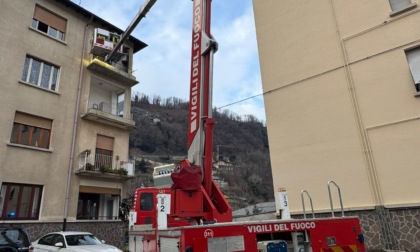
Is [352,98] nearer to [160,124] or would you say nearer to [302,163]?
[302,163]

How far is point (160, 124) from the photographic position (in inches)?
2810

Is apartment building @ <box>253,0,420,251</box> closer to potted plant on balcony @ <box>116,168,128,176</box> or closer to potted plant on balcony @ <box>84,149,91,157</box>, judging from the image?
potted plant on balcony @ <box>116,168,128,176</box>

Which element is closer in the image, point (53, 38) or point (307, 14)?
point (307, 14)

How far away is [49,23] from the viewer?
1777cm

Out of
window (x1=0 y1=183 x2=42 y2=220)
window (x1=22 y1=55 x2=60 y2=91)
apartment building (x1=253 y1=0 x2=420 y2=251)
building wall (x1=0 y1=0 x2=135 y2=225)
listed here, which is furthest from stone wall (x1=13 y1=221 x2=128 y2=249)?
apartment building (x1=253 y1=0 x2=420 y2=251)

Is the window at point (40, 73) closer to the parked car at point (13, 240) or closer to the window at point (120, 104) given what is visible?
the window at point (120, 104)

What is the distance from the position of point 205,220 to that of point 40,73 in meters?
14.9

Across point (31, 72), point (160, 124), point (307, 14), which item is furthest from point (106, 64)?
point (160, 124)

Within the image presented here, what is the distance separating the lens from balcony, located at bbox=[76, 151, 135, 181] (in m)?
16.9

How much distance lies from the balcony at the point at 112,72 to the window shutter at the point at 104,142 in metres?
4.13

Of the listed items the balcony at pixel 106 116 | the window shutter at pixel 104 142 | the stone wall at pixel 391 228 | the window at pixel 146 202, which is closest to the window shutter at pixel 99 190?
the window shutter at pixel 104 142

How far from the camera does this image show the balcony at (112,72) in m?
18.8

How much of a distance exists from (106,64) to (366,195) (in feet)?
53.4

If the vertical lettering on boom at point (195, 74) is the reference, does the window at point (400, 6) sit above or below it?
above
